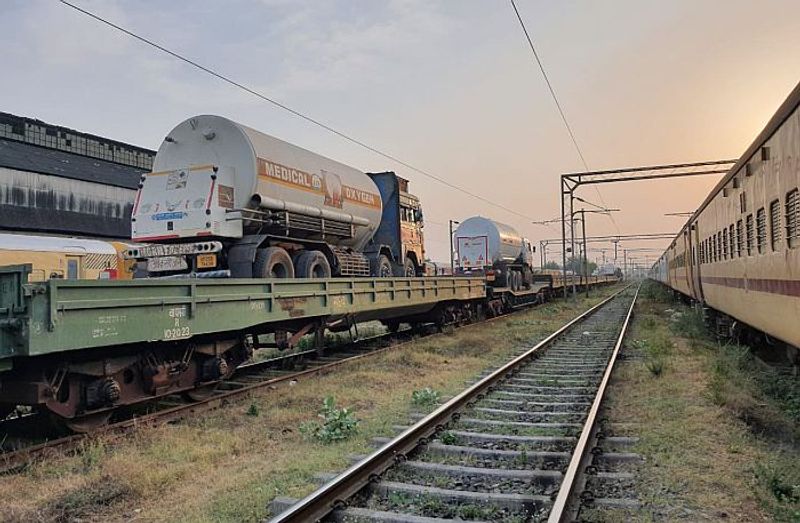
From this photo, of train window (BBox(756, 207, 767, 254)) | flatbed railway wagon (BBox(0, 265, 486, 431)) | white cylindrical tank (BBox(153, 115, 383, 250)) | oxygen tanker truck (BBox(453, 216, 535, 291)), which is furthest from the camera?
oxygen tanker truck (BBox(453, 216, 535, 291))

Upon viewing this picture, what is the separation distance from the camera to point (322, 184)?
11711 mm

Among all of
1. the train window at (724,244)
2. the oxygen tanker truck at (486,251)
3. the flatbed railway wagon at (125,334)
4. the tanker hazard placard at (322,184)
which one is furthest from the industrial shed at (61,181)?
the train window at (724,244)

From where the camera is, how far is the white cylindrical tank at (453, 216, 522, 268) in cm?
2472

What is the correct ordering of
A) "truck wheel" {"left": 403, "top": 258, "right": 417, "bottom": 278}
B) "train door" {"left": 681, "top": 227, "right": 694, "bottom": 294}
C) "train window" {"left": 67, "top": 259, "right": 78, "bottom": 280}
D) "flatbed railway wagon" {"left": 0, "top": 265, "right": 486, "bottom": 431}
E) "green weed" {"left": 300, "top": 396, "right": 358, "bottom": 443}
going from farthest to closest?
1. "train window" {"left": 67, "top": 259, "right": 78, "bottom": 280}
2. "train door" {"left": 681, "top": 227, "right": 694, "bottom": 294}
3. "truck wheel" {"left": 403, "top": 258, "right": 417, "bottom": 278}
4. "green weed" {"left": 300, "top": 396, "right": 358, "bottom": 443}
5. "flatbed railway wagon" {"left": 0, "top": 265, "right": 486, "bottom": 431}

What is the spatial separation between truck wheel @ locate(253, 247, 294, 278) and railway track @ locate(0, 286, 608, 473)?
62.1 inches

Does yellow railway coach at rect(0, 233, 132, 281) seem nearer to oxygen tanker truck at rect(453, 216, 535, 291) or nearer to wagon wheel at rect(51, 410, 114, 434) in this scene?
oxygen tanker truck at rect(453, 216, 535, 291)

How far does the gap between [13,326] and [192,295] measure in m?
1.95

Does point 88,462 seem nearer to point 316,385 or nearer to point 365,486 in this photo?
point 365,486

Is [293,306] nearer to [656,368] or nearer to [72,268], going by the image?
[656,368]

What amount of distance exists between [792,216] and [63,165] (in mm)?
36558

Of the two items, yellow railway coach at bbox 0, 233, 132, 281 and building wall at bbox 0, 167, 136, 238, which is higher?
building wall at bbox 0, 167, 136, 238

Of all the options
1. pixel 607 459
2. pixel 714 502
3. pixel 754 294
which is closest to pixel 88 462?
pixel 607 459

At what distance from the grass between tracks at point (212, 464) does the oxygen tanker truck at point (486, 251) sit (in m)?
15.6

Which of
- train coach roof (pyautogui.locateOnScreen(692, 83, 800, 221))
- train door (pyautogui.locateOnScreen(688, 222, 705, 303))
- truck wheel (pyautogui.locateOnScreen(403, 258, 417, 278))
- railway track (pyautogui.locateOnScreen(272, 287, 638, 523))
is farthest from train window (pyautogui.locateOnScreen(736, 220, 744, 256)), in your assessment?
truck wheel (pyautogui.locateOnScreen(403, 258, 417, 278))
